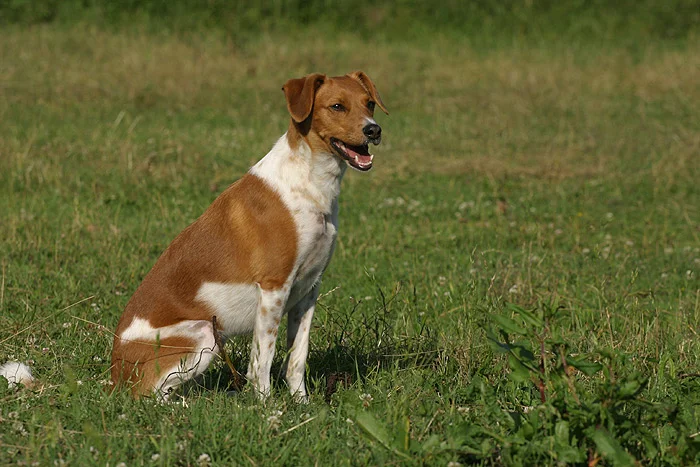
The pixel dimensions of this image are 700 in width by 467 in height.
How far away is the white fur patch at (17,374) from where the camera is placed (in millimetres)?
4641

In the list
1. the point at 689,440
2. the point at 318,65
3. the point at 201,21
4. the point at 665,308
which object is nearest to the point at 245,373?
the point at 689,440

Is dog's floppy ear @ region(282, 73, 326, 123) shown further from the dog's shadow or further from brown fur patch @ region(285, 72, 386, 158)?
the dog's shadow

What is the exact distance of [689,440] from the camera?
12.1ft

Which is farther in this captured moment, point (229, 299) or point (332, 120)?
point (332, 120)

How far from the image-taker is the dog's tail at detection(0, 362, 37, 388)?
15.2 ft

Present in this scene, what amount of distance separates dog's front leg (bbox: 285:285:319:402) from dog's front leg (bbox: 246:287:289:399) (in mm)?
124

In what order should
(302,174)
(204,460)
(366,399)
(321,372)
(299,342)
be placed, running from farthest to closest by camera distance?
(321,372)
(299,342)
(302,174)
(366,399)
(204,460)

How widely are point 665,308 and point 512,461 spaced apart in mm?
3196

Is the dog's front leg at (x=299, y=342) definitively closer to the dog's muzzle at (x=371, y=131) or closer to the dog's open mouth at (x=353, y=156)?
the dog's open mouth at (x=353, y=156)

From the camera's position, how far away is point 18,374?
185 inches

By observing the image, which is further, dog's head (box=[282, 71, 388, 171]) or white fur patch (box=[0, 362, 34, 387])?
dog's head (box=[282, 71, 388, 171])

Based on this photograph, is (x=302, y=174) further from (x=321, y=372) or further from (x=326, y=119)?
(x=321, y=372)

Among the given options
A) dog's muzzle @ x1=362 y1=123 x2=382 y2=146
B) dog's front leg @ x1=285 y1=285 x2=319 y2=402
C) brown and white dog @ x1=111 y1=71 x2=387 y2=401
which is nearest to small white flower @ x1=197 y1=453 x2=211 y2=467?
brown and white dog @ x1=111 y1=71 x2=387 y2=401

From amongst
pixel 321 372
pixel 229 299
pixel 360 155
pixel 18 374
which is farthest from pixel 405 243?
pixel 18 374
